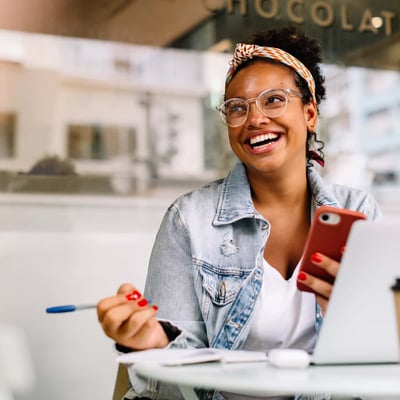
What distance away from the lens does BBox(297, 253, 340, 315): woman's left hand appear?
1.12m

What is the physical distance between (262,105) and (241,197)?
22cm

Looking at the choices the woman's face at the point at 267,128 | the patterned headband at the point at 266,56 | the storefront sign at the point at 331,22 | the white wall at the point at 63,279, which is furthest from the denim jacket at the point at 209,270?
the storefront sign at the point at 331,22

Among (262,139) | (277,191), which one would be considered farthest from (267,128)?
(277,191)

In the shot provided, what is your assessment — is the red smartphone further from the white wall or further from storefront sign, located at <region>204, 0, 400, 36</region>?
storefront sign, located at <region>204, 0, 400, 36</region>

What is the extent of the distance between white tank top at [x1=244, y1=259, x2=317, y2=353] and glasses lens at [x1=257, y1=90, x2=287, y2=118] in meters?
0.40

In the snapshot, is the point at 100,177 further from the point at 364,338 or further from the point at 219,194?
the point at 364,338

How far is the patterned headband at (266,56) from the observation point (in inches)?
62.7

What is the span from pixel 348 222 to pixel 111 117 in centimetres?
222

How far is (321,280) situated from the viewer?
1154 mm

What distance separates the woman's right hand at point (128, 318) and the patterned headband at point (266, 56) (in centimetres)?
70

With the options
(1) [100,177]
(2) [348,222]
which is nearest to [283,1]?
(1) [100,177]

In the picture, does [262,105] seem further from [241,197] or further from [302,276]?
[302,276]

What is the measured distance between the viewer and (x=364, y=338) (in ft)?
3.39

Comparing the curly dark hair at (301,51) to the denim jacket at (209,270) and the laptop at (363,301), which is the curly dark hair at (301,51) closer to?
the denim jacket at (209,270)
